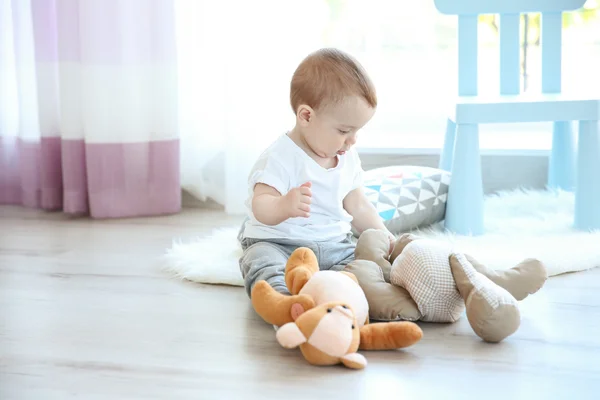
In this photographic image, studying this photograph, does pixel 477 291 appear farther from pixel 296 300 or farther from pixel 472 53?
pixel 472 53

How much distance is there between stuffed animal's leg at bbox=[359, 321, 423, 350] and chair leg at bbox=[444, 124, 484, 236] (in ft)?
2.16

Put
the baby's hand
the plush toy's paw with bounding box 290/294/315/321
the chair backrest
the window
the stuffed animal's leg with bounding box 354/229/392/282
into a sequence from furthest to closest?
the window, the chair backrest, the stuffed animal's leg with bounding box 354/229/392/282, the baby's hand, the plush toy's paw with bounding box 290/294/315/321

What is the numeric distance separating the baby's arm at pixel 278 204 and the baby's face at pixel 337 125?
0.11 metres

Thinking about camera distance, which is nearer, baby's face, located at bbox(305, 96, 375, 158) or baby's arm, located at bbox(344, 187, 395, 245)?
baby's face, located at bbox(305, 96, 375, 158)

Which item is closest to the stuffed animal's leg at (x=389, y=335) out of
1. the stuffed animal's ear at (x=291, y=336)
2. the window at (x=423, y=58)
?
the stuffed animal's ear at (x=291, y=336)

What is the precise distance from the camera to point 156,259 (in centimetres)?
170

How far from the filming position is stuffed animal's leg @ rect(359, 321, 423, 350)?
1133mm

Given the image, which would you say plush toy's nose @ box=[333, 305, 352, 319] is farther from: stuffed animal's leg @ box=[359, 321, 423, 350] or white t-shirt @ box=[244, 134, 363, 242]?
white t-shirt @ box=[244, 134, 363, 242]

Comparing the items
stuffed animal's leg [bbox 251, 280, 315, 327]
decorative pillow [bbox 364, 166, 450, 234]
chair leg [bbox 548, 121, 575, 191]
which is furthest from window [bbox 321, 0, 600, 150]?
A: stuffed animal's leg [bbox 251, 280, 315, 327]

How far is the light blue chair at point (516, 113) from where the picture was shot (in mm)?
1736

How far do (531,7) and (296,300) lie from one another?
44.9 inches

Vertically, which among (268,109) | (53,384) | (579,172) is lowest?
(53,384)

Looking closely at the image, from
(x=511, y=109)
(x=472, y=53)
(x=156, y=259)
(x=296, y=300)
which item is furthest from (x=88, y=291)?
(x=472, y=53)

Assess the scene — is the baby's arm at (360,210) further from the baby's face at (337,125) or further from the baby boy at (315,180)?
the baby's face at (337,125)
